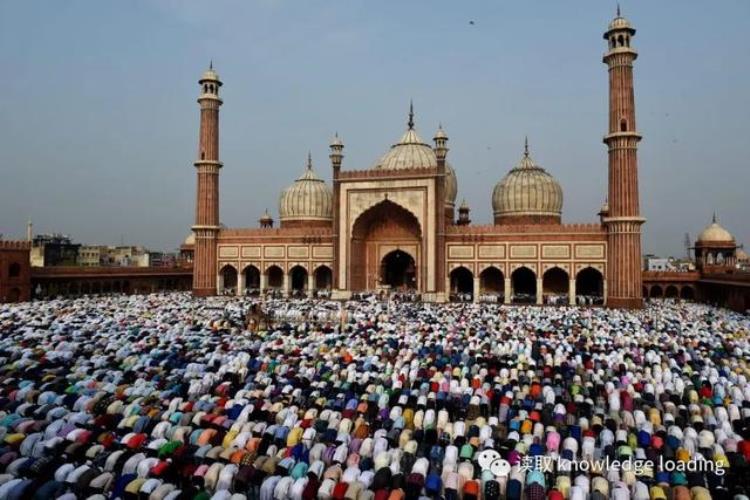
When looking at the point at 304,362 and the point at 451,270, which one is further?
the point at 451,270

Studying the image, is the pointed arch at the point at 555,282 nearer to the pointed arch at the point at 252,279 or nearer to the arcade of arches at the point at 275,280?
the arcade of arches at the point at 275,280

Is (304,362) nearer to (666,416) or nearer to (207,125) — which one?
(666,416)

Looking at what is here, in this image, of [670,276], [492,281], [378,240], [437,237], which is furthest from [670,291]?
[378,240]

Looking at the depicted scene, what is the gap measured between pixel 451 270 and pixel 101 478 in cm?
2572

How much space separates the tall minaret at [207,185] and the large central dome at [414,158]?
1107 centimetres

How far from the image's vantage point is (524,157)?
37.2 meters

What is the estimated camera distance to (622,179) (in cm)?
2766

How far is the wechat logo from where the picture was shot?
7.23 m

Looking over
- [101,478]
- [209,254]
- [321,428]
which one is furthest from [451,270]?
[101,478]

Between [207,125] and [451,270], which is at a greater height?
[207,125]

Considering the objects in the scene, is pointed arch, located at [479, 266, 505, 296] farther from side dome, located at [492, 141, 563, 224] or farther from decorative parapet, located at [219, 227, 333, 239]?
decorative parapet, located at [219, 227, 333, 239]

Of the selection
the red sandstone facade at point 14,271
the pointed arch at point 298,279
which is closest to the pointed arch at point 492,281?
the pointed arch at point 298,279

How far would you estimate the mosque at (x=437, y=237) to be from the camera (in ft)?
91.8

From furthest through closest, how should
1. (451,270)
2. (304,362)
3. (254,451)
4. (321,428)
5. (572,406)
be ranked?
(451,270) → (304,362) → (572,406) → (321,428) → (254,451)
